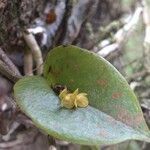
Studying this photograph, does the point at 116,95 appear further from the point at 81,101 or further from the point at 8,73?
the point at 8,73

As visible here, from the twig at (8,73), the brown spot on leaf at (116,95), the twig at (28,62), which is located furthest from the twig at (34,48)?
the brown spot on leaf at (116,95)

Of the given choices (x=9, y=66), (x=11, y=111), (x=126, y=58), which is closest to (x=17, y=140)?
(x=11, y=111)

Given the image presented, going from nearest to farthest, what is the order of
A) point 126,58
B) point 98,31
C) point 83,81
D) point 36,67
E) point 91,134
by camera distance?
point 91,134 < point 83,81 < point 36,67 < point 98,31 < point 126,58

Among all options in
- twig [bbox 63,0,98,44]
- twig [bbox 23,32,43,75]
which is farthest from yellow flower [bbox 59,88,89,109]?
twig [bbox 63,0,98,44]

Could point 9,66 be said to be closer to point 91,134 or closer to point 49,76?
point 49,76

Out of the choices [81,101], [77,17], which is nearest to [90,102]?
[81,101]

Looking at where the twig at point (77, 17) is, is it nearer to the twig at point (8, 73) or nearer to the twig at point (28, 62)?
the twig at point (28, 62)
